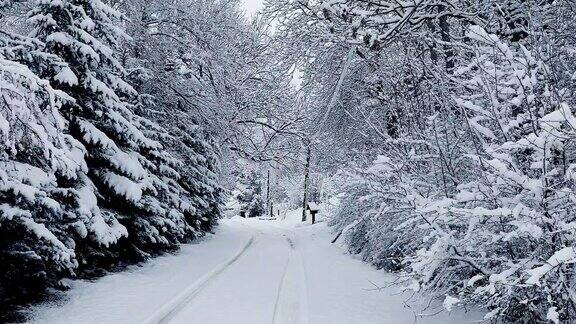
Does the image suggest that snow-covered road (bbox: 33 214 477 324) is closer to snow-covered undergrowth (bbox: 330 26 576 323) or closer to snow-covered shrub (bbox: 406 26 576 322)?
snow-covered undergrowth (bbox: 330 26 576 323)

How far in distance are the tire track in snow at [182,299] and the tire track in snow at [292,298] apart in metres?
1.53

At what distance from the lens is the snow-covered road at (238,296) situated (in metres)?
6.72

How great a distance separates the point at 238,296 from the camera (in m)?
8.27

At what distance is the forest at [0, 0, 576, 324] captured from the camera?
4074mm

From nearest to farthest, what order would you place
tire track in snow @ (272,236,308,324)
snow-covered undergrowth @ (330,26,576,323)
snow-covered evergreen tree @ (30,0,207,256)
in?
snow-covered undergrowth @ (330,26,576,323)
tire track in snow @ (272,236,308,324)
snow-covered evergreen tree @ (30,0,207,256)

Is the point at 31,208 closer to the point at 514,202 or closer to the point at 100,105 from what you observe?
the point at 100,105

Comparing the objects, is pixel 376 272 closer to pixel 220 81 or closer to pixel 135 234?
pixel 135 234

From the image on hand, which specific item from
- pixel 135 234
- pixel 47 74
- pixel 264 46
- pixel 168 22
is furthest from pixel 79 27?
pixel 168 22

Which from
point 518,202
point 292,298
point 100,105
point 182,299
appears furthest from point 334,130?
point 518,202

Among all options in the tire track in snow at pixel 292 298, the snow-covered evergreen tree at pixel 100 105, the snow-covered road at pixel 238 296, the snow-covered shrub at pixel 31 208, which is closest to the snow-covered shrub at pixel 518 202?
the snow-covered road at pixel 238 296

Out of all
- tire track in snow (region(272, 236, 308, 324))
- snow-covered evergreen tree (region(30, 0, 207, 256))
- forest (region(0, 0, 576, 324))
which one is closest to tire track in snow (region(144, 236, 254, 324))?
tire track in snow (region(272, 236, 308, 324))

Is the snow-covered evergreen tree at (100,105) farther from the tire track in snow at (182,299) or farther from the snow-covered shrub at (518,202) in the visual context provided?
the snow-covered shrub at (518,202)

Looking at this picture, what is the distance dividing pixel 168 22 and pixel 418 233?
11940 mm

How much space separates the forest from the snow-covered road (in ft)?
1.80
